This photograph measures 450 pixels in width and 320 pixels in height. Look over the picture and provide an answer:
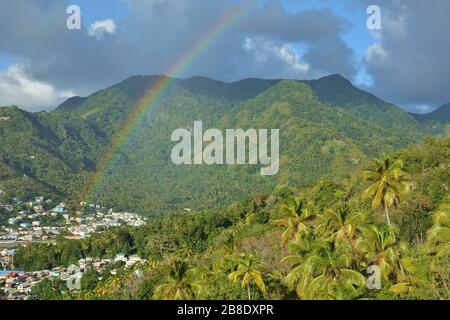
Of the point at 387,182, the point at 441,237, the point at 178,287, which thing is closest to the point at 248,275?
the point at 178,287

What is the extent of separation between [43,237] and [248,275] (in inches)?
5268

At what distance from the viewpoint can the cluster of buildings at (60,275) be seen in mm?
79000

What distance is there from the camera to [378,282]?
33.4 m

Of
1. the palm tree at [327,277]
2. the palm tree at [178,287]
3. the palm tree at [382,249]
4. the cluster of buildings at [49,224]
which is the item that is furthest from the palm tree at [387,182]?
the cluster of buildings at [49,224]

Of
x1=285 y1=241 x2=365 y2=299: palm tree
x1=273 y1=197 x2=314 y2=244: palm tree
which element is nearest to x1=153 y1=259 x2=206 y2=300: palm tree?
x1=285 y1=241 x2=365 y2=299: palm tree

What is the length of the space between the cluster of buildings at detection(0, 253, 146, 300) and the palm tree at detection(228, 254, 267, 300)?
46400 millimetres

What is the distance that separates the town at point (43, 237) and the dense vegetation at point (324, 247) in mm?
5578

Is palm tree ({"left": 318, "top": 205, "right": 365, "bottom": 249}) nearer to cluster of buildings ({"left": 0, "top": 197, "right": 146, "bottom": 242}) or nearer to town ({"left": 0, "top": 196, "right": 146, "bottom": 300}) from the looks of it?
town ({"left": 0, "top": 196, "right": 146, "bottom": 300})

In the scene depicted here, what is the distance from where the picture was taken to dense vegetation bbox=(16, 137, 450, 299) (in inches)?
1235

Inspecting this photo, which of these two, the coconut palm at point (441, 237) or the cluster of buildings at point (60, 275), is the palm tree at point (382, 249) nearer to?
the coconut palm at point (441, 237)

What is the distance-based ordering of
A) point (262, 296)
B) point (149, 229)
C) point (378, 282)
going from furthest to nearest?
point (149, 229) < point (262, 296) < point (378, 282)
